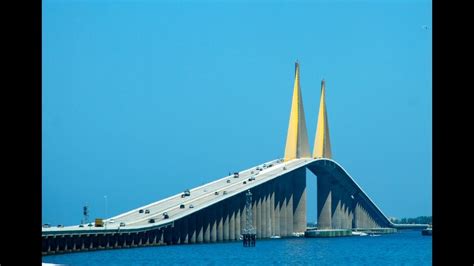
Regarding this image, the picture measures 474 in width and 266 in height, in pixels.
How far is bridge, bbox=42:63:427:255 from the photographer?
264ft

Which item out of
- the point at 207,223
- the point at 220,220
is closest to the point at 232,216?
the point at 220,220

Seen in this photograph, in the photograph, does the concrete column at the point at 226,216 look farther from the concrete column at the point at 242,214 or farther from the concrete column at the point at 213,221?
the concrete column at the point at 242,214

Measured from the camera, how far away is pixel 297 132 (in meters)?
120

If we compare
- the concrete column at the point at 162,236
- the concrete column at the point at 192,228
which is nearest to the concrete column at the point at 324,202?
the concrete column at the point at 192,228

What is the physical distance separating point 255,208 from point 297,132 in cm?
1994

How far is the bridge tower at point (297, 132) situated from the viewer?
392 feet

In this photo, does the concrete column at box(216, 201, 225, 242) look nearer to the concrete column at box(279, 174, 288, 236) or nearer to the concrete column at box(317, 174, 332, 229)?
the concrete column at box(279, 174, 288, 236)

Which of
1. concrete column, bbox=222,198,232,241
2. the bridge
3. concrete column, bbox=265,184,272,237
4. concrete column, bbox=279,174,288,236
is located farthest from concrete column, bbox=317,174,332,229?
concrete column, bbox=222,198,232,241

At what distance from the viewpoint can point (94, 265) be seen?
2343 inches
